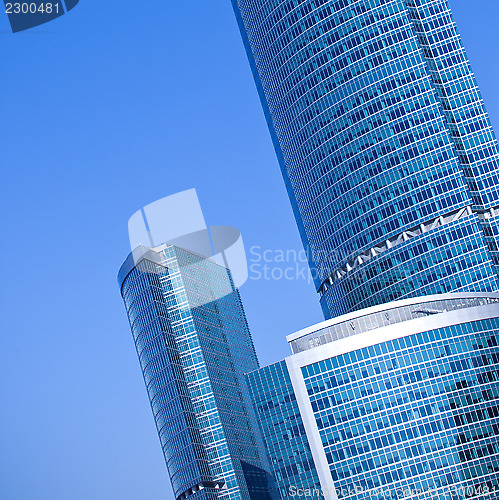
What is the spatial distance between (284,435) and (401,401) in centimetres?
2285

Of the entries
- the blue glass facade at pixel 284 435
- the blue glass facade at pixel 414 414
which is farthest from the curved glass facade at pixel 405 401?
the blue glass facade at pixel 284 435

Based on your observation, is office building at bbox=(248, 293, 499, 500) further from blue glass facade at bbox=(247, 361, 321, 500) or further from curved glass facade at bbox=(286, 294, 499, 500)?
blue glass facade at bbox=(247, 361, 321, 500)

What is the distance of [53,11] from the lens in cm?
8525

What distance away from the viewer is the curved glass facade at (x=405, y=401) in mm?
144875

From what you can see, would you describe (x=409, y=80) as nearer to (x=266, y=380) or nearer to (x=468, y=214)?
(x=468, y=214)

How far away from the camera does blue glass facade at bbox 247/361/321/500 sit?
156875mm

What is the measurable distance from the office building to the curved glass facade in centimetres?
15

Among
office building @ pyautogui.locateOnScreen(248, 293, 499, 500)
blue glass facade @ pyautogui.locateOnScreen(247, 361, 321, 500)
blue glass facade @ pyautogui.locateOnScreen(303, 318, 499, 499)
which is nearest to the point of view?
blue glass facade @ pyautogui.locateOnScreen(303, 318, 499, 499)

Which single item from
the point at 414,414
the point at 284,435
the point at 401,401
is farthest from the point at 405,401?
the point at 284,435

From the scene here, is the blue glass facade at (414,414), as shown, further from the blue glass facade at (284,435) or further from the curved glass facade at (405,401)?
the blue glass facade at (284,435)

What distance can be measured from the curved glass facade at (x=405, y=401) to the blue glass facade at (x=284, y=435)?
25.8 ft

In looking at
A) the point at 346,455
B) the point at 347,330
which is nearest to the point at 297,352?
the point at 347,330

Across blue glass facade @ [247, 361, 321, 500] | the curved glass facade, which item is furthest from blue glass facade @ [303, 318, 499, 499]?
blue glass facade @ [247, 361, 321, 500]

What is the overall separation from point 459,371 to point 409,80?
70.0 meters
